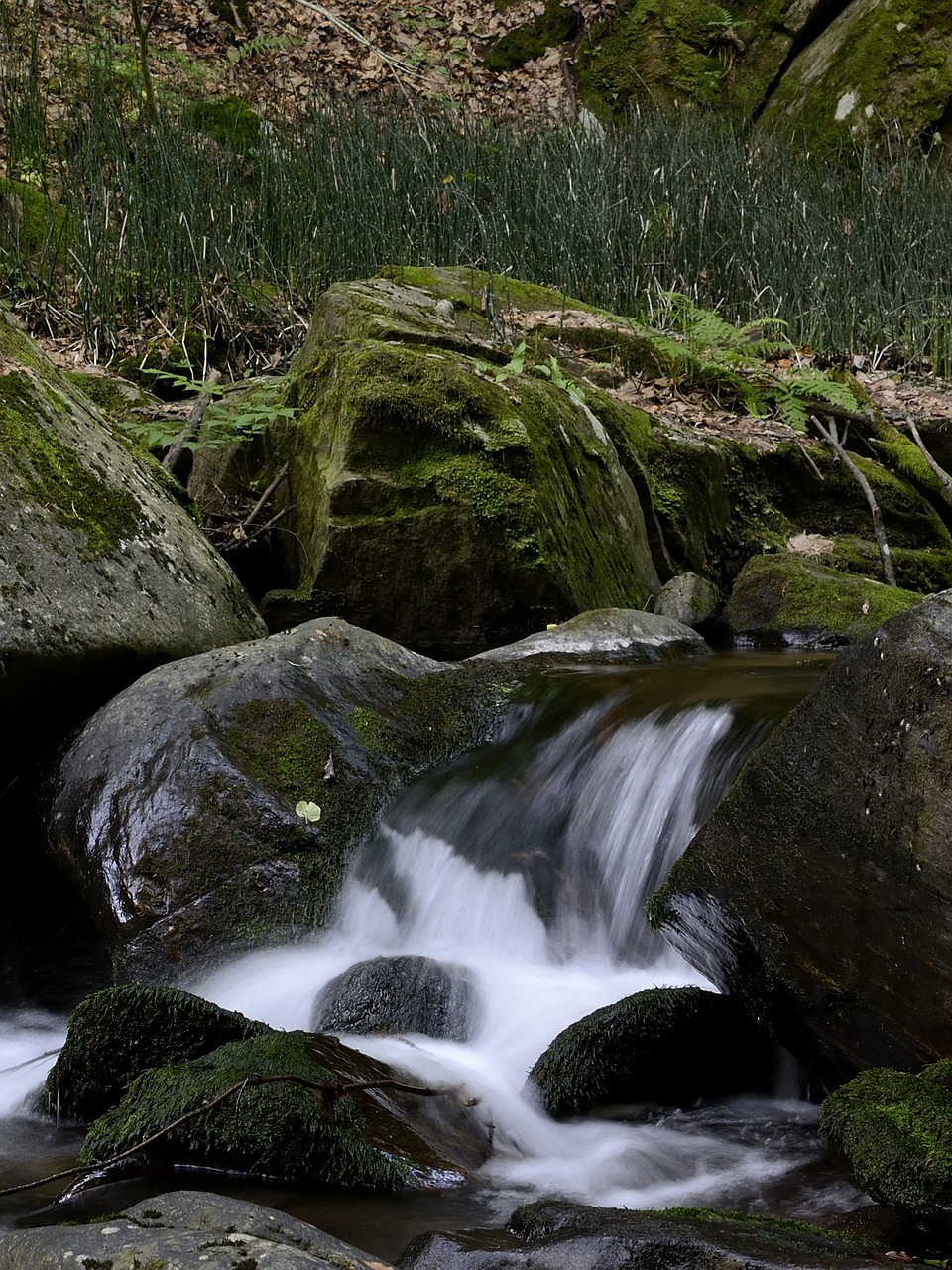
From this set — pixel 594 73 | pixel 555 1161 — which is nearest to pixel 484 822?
pixel 555 1161

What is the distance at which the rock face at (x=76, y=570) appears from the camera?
3.55 meters

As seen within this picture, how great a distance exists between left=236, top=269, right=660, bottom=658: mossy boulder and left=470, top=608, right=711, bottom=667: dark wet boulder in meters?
0.32

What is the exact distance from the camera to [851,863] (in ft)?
7.13

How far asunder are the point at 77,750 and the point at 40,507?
849mm

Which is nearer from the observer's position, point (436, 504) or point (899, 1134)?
point (899, 1134)

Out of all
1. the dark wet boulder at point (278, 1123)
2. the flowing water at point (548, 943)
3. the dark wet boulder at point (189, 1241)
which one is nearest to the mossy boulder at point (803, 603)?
the flowing water at point (548, 943)

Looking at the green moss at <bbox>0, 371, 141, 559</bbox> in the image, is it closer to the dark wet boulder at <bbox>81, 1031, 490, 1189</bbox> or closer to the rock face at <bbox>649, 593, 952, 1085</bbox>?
the dark wet boulder at <bbox>81, 1031, 490, 1189</bbox>

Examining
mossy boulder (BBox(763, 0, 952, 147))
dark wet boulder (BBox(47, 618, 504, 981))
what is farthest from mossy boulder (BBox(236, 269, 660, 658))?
mossy boulder (BBox(763, 0, 952, 147))

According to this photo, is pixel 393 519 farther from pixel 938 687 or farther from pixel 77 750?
pixel 938 687

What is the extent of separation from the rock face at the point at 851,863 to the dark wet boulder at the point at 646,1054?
0.48 feet

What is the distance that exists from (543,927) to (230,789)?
103 cm

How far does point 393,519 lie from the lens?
4.85 m

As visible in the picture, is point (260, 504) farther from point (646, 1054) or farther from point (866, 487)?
point (646, 1054)

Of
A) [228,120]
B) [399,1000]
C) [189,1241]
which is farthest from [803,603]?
[228,120]
